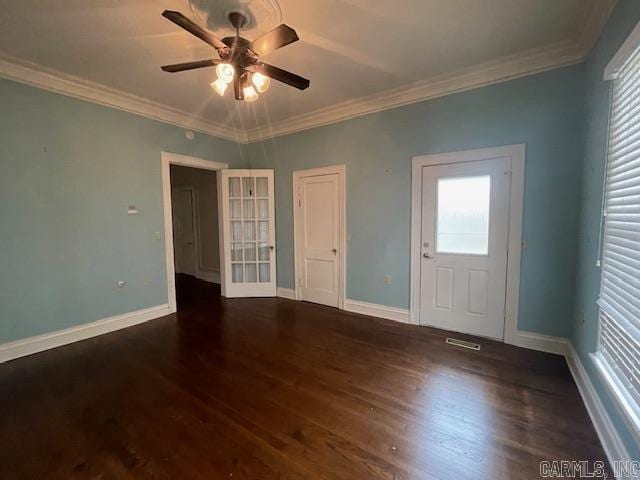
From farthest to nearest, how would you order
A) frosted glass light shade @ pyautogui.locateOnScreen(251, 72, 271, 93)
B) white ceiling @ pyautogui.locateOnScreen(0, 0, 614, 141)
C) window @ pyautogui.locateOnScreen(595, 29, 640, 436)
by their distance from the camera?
frosted glass light shade @ pyautogui.locateOnScreen(251, 72, 271, 93) < white ceiling @ pyautogui.locateOnScreen(0, 0, 614, 141) < window @ pyautogui.locateOnScreen(595, 29, 640, 436)

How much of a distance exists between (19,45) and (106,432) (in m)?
3.11

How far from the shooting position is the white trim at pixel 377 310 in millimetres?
3363

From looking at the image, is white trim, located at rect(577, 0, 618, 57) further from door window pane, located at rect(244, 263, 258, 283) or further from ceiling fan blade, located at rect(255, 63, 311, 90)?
door window pane, located at rect(244, 263, 258, 283)

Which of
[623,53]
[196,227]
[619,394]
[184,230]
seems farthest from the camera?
[184,230]

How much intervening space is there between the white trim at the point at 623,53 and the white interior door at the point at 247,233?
3780mm

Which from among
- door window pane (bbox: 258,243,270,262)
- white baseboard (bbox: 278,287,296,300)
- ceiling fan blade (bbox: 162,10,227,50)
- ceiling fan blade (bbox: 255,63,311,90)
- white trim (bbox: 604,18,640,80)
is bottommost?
white baseboard (bbox: 278,287,296,300)

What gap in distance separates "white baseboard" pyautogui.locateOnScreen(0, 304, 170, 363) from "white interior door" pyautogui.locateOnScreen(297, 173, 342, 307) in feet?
6.76

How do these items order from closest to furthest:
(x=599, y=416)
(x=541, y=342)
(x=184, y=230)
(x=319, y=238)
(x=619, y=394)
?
(x=619, y=394)
(x=599, y=416)
(x=541, y=342)
(x=319, y=238)
(x=184, y=230)

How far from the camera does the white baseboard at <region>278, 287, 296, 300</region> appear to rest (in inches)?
173

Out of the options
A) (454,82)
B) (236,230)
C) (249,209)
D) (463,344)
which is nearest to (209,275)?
(236,230)

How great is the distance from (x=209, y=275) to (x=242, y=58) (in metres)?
4.90

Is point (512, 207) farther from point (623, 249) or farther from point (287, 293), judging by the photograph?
point (287, 293)

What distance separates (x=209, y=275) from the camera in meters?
5.91

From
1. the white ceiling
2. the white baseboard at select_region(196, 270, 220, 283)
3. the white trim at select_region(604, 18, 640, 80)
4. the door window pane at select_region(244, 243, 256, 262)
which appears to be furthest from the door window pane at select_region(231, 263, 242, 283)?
the white trim at select_region(604, 18, 640, 80)
